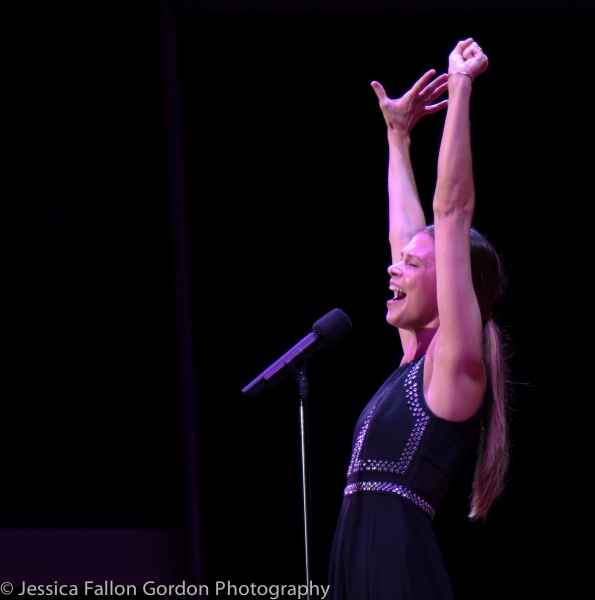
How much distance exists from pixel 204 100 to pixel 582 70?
138 cm

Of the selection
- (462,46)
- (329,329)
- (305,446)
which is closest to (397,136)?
(462,46)

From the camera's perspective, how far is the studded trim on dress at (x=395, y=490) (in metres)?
1.60

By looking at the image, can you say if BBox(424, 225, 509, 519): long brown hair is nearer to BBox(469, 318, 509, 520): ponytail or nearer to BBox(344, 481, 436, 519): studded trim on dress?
BBox(469, 318, 509, 520): ponytail

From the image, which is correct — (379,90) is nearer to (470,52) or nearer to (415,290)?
(470,52)

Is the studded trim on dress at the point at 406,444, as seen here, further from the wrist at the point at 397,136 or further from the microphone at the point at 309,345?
the wrist at the point at 397,136

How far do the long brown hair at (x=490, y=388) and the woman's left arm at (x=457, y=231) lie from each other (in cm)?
19

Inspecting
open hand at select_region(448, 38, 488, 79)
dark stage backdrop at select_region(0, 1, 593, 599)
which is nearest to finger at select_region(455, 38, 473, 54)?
open hand at select_region(448, 38, 488, 79)

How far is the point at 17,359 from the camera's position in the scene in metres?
3.19

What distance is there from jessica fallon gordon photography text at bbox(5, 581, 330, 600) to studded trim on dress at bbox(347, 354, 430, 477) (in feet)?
4.51

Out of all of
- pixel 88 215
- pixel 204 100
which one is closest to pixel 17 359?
pixel 88 215

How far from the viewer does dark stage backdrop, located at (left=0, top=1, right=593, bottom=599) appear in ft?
9.28

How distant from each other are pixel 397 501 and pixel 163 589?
173 cm

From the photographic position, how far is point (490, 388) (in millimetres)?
1762

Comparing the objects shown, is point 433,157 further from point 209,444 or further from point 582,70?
point 209,444
